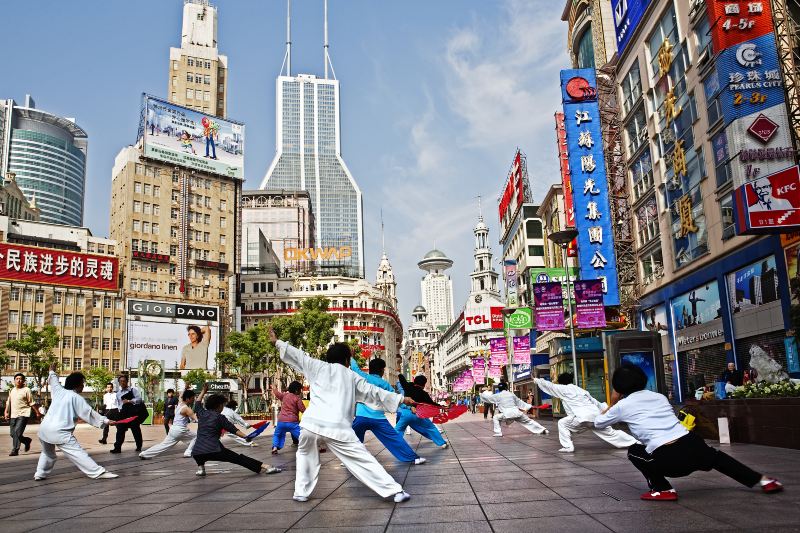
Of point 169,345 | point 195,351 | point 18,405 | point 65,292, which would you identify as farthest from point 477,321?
point 18,405

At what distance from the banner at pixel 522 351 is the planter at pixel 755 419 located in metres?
35.6

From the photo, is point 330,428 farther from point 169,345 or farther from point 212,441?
point 169,345

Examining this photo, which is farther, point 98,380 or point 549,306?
point 98,380

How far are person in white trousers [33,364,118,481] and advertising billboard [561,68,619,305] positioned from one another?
30331mm

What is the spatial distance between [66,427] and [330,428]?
5.36 meters

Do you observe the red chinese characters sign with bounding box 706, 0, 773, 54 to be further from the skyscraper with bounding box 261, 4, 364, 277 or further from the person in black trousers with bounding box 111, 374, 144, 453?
the skyscraper with bounding box 261, 4, 364, 277

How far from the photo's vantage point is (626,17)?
3631cm

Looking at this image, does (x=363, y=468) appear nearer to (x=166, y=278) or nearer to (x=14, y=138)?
(x=166, y=278)

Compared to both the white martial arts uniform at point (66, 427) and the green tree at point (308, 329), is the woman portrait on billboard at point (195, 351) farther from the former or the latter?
the white martial arts uniform at point (66, 427)

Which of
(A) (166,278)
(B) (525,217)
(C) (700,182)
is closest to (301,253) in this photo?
(A) (166,278)

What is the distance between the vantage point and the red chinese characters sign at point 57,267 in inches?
2783

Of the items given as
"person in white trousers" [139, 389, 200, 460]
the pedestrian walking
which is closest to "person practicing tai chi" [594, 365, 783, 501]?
"person in white trousers" [139, 389, 200, 460]

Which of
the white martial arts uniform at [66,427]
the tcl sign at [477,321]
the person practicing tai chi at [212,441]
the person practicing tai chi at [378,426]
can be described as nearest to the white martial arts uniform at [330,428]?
the person practicing tai chi at [378,426]

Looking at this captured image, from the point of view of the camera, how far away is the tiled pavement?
227 inches
